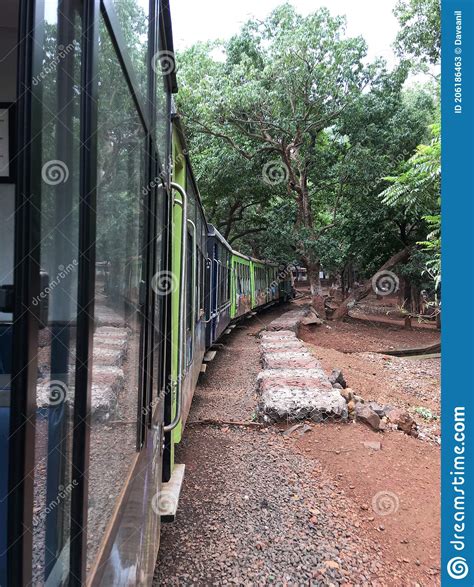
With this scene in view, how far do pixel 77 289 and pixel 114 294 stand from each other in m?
0.30

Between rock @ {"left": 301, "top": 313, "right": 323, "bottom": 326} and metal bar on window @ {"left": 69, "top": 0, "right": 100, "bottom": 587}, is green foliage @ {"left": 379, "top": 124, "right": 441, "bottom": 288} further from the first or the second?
metal bar on window @ {"left": 69, "top": 0, "right": 100, "bottom": 587}

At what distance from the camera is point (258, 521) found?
10.7 ft

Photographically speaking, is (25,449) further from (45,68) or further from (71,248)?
(45,68)

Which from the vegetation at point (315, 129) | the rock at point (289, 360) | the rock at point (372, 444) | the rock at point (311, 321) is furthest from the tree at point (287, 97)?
the rock at point (372, 444)

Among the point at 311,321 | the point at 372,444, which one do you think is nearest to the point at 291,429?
the point at 372,444

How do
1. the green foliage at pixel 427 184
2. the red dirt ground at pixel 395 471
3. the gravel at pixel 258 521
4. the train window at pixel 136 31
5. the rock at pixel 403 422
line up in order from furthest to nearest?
the green foliage at pixel 427 184 → the rock at pixel 403 422 → the red dirt ground at pixel 395 471 → the gravel at pixel 258 521 → the train window at pixel 136 31

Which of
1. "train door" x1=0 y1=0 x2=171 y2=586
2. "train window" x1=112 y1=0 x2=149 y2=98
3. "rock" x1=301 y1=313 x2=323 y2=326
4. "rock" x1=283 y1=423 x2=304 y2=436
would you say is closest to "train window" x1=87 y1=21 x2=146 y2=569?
"train door" x1=0 y1=0 x2=171 y2=586

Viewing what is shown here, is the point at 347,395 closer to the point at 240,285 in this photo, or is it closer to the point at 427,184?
the point at 427,184

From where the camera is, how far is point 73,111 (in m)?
0.86

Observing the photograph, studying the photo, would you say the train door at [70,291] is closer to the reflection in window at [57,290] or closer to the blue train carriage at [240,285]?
the reflection in window at [57,290]

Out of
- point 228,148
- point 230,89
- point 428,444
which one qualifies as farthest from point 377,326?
point 428,444

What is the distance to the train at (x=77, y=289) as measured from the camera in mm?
693

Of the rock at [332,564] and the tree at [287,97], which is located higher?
the tree at [287,97]

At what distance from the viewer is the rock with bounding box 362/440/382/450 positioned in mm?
4625
